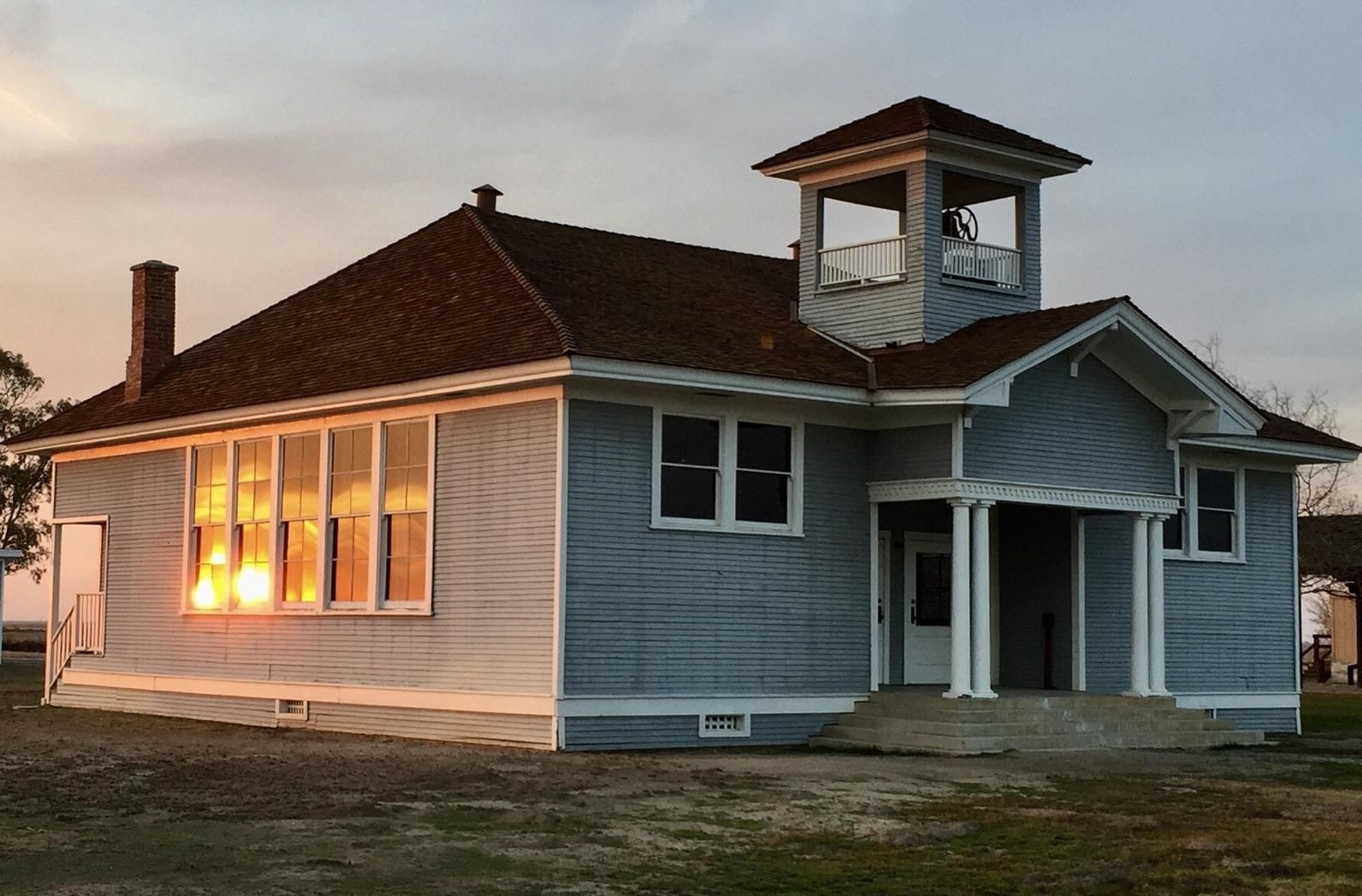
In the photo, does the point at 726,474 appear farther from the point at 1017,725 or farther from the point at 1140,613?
the point at 1140,613

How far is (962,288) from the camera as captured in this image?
78.1 ft

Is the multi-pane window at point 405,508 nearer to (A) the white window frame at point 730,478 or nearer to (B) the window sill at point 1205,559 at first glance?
(A) the white window frame at point 730,478

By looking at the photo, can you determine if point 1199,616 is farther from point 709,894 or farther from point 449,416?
point 709,894

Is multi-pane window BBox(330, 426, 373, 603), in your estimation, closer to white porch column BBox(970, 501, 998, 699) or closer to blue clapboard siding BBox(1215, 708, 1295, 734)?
white porch column BBox(970, 501, 998, 699)

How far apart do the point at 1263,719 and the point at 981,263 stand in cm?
822

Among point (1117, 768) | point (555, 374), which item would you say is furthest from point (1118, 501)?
point (555, 374)

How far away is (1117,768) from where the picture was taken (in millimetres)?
18766

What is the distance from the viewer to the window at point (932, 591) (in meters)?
24.5

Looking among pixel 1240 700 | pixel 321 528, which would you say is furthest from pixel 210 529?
pixel 1240 700

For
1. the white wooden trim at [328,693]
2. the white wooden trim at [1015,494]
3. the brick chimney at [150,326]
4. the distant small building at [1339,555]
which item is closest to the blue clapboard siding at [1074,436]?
the white wooden trim at [1015,494]

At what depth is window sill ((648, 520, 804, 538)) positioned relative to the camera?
67.4 ft

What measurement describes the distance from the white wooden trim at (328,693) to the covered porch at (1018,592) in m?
4.66

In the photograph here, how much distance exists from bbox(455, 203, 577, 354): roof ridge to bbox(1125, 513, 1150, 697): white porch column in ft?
27.1

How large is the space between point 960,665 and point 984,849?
8.85 m
